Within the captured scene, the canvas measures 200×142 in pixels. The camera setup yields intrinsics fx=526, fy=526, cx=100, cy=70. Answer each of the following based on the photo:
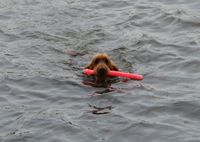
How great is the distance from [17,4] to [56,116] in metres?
7.86

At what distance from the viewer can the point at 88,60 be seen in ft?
36.4

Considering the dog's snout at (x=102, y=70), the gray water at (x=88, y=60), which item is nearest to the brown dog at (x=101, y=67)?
the dog's snout at (x=102, y=70)

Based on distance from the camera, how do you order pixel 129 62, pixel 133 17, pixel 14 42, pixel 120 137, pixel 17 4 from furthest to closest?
1. pixel 17 4
2. pixel 133 17
3. pixel 14 42
4. pixel 129 62
5. pixel 120 137

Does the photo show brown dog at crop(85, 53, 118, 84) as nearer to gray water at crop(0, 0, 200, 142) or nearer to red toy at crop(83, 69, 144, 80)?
red toy at crop(83, 69, 144, 80)

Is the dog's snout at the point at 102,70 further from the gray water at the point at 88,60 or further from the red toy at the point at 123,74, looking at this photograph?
the gray water at the point at 88,60

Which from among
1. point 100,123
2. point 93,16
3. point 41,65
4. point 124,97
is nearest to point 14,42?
point 41,65

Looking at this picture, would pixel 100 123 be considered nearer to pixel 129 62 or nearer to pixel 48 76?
pixel 48 76

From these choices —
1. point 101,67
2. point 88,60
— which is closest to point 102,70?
point 101,67

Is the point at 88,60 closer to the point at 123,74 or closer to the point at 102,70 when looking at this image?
the point at 102,70

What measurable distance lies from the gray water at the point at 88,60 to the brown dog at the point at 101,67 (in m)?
0.28

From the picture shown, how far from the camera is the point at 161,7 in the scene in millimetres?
14461

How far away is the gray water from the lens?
7668mm

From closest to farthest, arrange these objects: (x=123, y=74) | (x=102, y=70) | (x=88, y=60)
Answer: (x=123, y=74) < (x=102, y=70) < (x=88, y=60)

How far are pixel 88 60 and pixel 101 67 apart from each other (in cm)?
161
